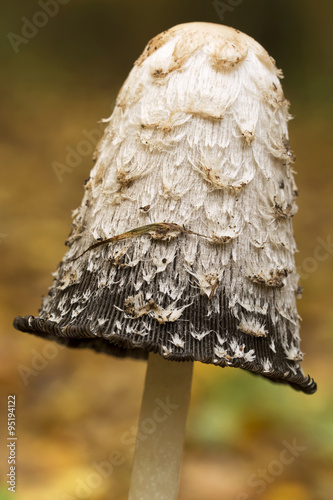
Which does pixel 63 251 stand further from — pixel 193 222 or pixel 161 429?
pixel 193 222

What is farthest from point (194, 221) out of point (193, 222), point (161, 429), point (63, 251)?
point (63, 251)

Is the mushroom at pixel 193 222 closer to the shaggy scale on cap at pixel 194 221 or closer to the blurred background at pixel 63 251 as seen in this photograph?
the shaggy scale on cap at pixel 194 221

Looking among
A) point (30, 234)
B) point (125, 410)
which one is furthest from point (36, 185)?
point (125, 410)

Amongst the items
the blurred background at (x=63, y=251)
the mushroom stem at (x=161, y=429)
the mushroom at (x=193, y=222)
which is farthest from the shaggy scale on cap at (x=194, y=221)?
the blurred background at (x=63, y=251)

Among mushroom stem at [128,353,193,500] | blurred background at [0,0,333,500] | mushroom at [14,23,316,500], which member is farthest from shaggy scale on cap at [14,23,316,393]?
blurred background at [0,0,333,500]

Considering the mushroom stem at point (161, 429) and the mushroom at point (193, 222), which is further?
the mushroom stem at point (161, 429)

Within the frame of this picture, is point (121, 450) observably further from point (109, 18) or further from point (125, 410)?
point (109, 18)

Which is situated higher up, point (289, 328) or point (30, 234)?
point (30, 234)
